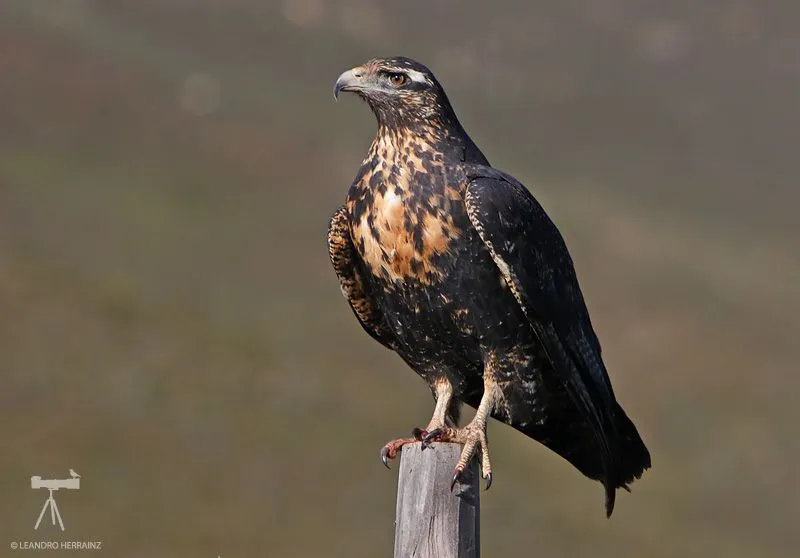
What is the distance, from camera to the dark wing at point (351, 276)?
8.85 meters

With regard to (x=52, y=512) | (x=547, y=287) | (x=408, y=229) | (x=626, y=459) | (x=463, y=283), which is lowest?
(x=626, y=459)

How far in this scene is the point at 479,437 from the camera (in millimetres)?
8055

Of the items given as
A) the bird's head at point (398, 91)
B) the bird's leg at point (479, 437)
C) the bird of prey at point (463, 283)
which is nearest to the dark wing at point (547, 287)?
the bird of prey at point (463, 283)

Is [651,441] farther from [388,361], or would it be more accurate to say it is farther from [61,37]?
[61,37]

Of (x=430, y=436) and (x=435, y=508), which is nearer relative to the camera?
(x=435, y=508)

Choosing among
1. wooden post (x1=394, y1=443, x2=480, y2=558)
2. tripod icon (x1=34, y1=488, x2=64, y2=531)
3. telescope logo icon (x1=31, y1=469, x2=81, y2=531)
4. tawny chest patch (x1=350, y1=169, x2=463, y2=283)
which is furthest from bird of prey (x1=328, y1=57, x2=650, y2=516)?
tripod icon (x1=34, y1=488, x2=64, y2=531)

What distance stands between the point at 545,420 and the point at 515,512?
16335mm

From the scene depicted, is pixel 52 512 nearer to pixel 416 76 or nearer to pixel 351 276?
pixel 351 276

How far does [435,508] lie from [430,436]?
0.63m

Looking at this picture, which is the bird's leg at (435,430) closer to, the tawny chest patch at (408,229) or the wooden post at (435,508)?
the wooden post at (435,508)

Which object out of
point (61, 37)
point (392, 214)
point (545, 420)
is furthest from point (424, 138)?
→ point (61, 37)

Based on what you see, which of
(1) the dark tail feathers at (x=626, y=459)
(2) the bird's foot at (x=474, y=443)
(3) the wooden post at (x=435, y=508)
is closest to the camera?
(3) the wooden post at (x=435, y=508)

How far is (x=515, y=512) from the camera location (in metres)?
25.1

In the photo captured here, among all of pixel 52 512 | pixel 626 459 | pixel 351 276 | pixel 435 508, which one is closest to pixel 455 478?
pixel 435 508
